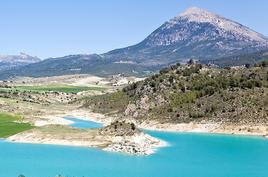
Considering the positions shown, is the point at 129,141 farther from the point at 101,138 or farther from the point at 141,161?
the point at 141,161

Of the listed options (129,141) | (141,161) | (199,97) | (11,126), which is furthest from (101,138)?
(199,97)

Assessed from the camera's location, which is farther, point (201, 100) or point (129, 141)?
point (201, 100)

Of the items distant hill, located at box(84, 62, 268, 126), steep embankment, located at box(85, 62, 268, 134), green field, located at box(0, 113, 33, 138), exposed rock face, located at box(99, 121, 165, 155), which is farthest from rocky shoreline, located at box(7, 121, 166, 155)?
distant hill, located at box(84, 62, 268, 126)

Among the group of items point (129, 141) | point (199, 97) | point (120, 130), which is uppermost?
point (199, 97)

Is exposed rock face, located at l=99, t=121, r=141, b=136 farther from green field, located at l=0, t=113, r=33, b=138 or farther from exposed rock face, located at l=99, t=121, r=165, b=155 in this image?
green field, located at l=0, t=113, r=33, b=138

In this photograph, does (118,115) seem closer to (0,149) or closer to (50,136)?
(50,136)

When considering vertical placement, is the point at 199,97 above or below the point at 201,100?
above

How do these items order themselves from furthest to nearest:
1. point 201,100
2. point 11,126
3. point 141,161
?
point 201,100 → point 11,126 → point 141,161

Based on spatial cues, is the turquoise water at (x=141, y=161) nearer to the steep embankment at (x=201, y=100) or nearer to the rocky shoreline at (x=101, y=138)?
the rocky shoreline at (x=101, y=138)
